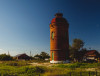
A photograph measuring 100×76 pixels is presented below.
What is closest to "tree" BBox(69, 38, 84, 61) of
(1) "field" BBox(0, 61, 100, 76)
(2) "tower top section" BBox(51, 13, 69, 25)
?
(2) "tower top section" BBox(51, 13, 69, 25)

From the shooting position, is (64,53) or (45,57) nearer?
(64,53)

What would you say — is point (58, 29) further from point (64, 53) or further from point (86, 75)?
point (86, 75)

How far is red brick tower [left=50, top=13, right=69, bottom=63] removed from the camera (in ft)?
77.9

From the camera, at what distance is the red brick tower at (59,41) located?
23.8m

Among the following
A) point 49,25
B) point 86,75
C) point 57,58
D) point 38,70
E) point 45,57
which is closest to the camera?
point 86,75

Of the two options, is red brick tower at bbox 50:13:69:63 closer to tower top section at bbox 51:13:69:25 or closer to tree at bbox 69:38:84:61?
tower top section at bbox 51:13:69:25

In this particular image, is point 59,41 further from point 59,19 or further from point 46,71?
point 46,71

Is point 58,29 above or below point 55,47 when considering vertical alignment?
above

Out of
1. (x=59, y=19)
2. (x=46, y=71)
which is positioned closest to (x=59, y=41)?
(x=59, y=19)

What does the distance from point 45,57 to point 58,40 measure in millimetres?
23761

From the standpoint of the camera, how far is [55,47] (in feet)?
79.0

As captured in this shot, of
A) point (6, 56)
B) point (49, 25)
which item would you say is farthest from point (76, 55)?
point (6, 56)

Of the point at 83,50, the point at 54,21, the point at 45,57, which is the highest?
the point at 54,21

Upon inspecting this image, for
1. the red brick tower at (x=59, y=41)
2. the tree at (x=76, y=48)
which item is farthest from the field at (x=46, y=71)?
the tree at (x=76, y=48)
